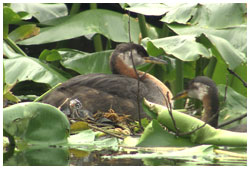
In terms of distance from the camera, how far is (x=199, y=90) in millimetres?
6324

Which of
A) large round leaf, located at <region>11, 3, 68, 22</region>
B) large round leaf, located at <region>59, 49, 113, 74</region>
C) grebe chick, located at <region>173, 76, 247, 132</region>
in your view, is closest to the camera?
grebe chick, located at <region>173, 76, 247, 132</region>

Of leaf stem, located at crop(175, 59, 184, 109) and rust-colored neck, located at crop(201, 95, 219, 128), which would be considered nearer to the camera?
rust-colored neck, located at crop(201, 95, 219, 128)

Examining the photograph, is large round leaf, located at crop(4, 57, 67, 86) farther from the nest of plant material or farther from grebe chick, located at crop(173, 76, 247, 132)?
grebe chick, located at crop(173, 76, 247, 132)

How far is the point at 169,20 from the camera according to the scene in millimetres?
6516

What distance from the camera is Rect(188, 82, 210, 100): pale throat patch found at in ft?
20.5

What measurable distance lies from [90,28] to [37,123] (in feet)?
10.4

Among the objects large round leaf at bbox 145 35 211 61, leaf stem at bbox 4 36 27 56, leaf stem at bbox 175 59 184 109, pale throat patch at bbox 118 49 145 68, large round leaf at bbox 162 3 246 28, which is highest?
large round leaf at bbox 162 3 246 28

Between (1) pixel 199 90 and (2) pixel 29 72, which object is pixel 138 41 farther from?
(1) pixel 199 90

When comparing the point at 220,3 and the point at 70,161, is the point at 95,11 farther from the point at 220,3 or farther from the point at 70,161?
the point at 70,161

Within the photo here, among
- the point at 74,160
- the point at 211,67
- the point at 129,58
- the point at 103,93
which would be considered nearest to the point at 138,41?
the point at 129,58

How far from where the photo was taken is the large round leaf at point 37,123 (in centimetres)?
480

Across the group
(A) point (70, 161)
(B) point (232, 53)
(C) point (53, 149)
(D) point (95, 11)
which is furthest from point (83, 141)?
(D) point (95, 11)

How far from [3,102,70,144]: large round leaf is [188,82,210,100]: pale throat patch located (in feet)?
5.59

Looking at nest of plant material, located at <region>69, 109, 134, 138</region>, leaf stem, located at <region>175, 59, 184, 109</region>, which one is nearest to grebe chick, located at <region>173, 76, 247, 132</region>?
nest of plant material, located at <region>69, 109, 134, 138</region>
